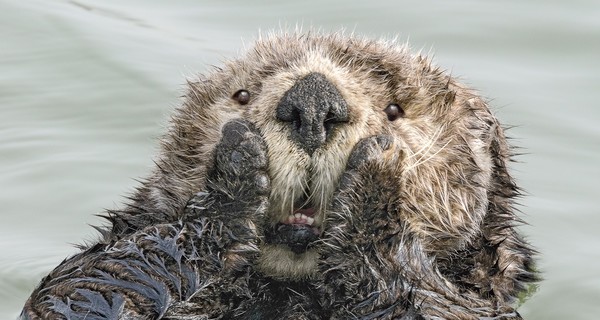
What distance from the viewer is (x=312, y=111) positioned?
4.65 meters

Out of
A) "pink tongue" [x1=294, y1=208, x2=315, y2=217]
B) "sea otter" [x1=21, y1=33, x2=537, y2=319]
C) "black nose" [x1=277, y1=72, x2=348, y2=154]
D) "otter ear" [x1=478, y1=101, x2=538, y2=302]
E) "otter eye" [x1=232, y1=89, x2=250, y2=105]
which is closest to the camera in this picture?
"black nose" [x1=277, y1=72, x2=348, y2=154]

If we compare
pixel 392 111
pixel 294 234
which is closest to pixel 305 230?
pixel 294 234

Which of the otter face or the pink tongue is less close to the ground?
the otter face

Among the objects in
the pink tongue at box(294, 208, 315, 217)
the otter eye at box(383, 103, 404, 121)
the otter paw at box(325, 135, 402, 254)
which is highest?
the otter eye at box(383, 103, 404, 121)

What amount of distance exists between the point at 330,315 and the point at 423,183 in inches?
29.0

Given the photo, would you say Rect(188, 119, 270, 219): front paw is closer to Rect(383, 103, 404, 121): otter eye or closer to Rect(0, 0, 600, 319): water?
Rect(383, 103, 404, 121): otter eye

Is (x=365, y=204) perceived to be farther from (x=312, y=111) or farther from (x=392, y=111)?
(x=392, y=111)

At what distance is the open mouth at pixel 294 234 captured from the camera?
15.9 feet

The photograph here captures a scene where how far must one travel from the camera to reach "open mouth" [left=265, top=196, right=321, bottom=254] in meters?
4.84

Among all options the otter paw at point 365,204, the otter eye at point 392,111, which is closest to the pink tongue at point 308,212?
the otter paw at point 365,204

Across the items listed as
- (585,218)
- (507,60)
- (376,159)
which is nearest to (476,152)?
(376,159)

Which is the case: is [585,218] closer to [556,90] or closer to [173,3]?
[556,90]

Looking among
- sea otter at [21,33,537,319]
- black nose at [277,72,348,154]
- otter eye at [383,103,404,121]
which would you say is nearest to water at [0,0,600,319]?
sea otter at [21,33,537,319]

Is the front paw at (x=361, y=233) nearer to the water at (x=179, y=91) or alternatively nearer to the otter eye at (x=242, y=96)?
the otter eye at (x=242, y=96)
